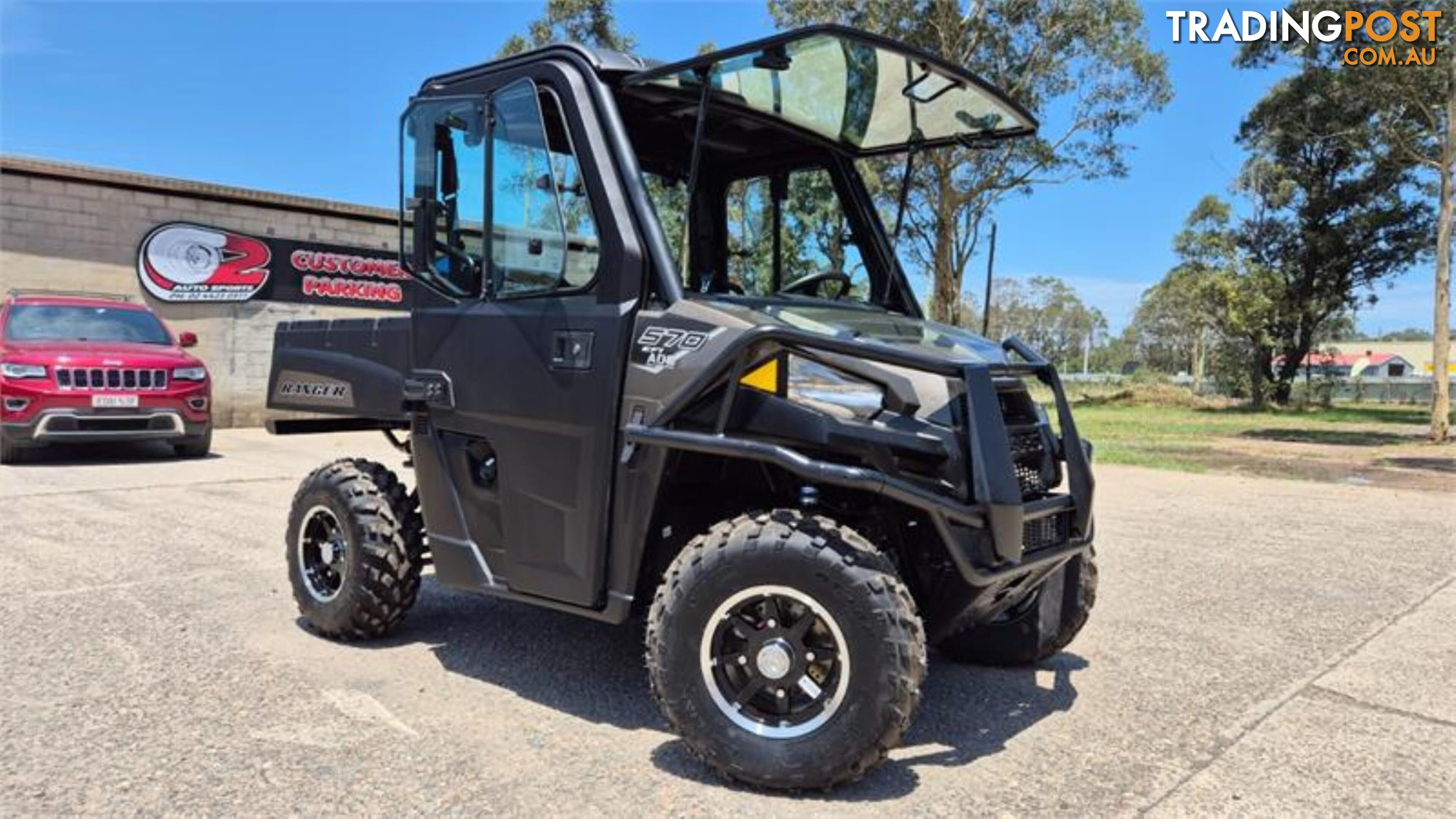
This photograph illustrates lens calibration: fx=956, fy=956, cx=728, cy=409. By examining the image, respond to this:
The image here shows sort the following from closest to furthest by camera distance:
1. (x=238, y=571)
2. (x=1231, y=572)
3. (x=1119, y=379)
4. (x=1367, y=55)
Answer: (x=238, y=571) → (x=1231, y=572) → (x=1367, y=55) → (x=1119, y=379)

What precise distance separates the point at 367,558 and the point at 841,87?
284cm

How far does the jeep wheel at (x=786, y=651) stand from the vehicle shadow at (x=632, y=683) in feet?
0.57

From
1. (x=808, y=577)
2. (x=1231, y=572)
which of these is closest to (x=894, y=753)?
(x=808, y=577)

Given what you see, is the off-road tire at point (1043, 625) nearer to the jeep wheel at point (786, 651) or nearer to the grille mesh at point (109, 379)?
the jeep wheel at point (786, 651)

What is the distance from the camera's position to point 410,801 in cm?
283

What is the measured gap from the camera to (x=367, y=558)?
4.22m

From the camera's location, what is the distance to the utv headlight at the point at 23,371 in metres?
9.78

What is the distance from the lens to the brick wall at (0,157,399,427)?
14.1 metres

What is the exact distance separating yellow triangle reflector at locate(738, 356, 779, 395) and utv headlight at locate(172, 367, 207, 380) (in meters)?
9.86

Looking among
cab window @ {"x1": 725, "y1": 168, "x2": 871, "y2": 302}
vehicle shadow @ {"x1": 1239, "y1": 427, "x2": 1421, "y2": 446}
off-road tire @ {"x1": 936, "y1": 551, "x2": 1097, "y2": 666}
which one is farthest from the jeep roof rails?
vehicle shadow @ {"x1": 1239, "y1": 427, "x2": 1421, "y2": 446}

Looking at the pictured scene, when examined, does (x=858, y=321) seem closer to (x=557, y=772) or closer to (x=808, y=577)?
(x=808, y=577)

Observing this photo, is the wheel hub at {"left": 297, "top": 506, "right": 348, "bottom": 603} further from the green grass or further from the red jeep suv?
the green grass

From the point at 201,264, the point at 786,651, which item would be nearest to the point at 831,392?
the point at 786,651

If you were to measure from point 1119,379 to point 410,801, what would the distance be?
5817cm
